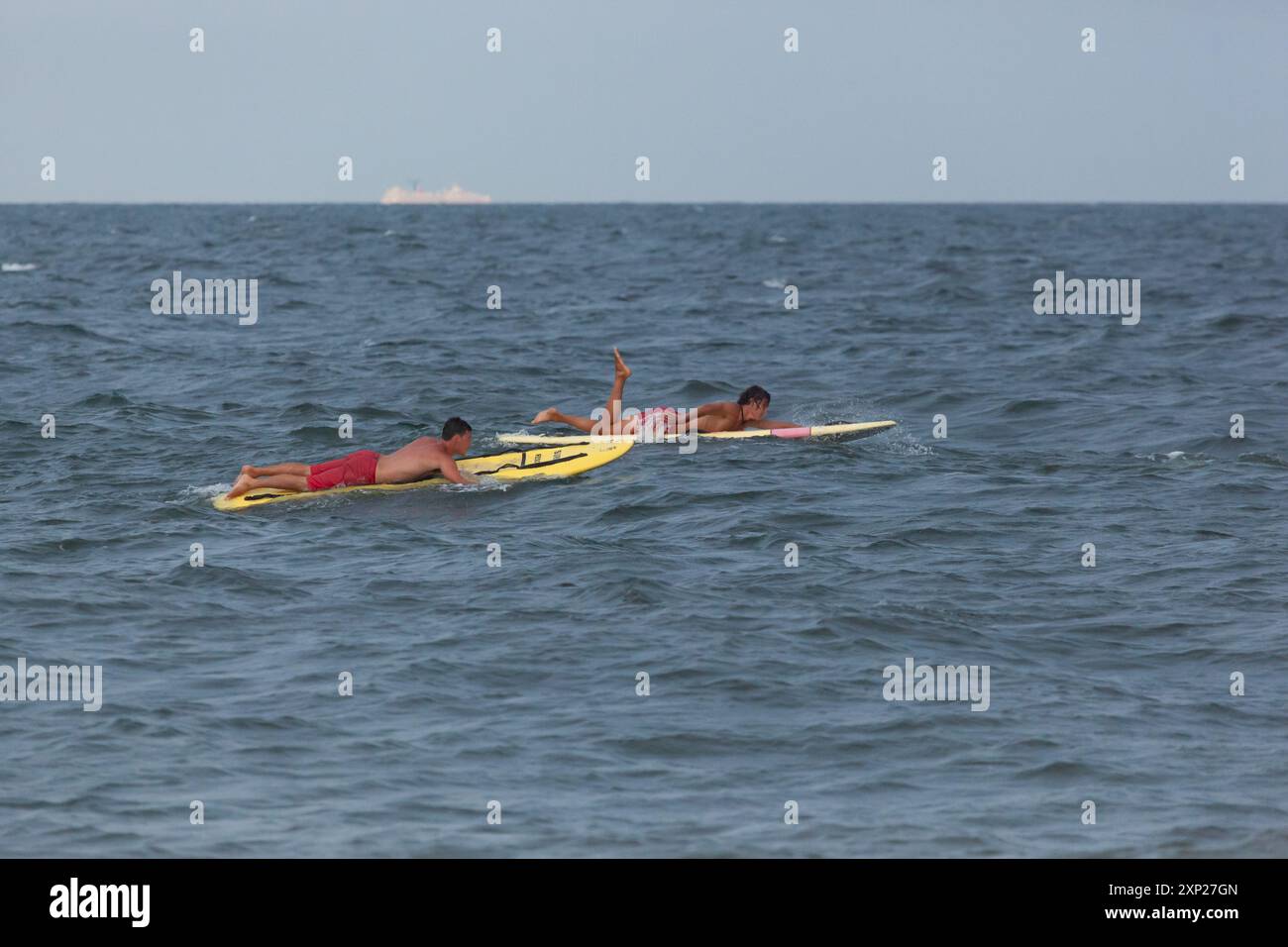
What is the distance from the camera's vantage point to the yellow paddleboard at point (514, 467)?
640 inches

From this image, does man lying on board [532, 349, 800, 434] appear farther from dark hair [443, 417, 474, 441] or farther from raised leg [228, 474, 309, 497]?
raised leg [228, 474, 309, 497]

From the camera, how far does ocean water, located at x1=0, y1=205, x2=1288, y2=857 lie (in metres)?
8.73

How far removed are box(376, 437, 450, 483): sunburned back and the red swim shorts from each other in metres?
0.10

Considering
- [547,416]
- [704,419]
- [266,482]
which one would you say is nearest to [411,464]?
[266,482]

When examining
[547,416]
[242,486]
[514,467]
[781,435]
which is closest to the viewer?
[242,486]

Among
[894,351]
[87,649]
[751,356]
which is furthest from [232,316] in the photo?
[87,649]

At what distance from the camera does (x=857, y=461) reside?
63.6 feet

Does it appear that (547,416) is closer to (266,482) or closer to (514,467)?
(514,467)

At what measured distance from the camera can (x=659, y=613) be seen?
1252 cm

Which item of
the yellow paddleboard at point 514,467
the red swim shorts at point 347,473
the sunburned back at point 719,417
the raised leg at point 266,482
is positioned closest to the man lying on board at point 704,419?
the sunburned back at point 719,417

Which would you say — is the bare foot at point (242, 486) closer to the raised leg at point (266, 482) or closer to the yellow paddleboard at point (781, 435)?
the raised leg at point (266, 482)

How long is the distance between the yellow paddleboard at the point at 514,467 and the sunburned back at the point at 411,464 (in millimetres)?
123

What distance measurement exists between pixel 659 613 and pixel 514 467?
565 centimetres

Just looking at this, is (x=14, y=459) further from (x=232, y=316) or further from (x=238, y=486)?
(x=232, y=316)
